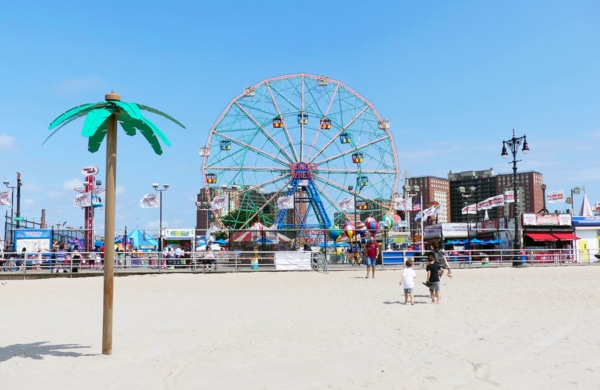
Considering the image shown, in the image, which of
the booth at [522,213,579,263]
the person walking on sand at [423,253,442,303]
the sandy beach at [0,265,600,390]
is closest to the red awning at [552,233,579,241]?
the booth at [522,213,579,263]

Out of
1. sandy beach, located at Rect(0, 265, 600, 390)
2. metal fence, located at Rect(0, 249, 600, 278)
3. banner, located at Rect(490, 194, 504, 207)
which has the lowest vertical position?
sandy beach, located at Rect(0, 265, 600, 390)

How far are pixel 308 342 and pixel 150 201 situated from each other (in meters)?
31.2

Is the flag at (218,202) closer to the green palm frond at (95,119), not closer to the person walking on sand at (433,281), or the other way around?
the person walking on sand at (433,281)

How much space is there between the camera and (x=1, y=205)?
4009cm

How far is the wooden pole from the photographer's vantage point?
711 cm

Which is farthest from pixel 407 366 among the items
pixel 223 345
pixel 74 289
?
pixel 74 289

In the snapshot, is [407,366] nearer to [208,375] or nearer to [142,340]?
[208,375]

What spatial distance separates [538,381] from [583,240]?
44.9 meters

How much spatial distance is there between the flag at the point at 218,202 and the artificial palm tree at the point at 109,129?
117 ft

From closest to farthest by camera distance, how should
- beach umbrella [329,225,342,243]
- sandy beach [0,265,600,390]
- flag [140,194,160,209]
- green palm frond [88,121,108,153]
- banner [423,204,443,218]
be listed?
sandy beach [0,265,600,390]
green palm frond [88,121,108,153]
beach umbrella [329,225,342,243]
flag [140,194,160,209]
banner [423,204,443,218]

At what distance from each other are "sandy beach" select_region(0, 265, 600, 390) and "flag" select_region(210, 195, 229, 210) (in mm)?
28319

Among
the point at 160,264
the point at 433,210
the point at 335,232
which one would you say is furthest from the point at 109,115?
the point at 433,210

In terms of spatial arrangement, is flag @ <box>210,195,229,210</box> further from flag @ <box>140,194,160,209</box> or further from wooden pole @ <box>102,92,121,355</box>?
wooden pole @ <box>102,92,121,355</box>

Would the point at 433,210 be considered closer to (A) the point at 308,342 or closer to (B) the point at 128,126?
(A) the point at 308,342
